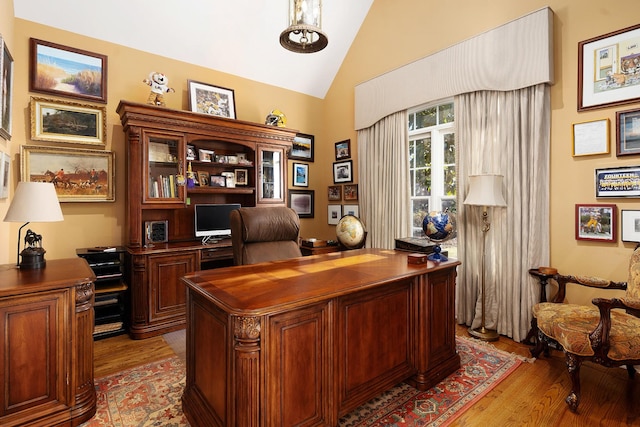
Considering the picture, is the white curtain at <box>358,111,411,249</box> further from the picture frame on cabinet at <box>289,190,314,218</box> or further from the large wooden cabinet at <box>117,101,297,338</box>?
the large wooden cabinet at <box>117,101,297,338</box>

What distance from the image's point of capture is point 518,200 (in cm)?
299

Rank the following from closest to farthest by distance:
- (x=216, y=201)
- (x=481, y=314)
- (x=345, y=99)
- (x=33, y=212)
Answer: (x=33, y=212), (x=481, y=314), (x=216, y=201), (x=345, y=99)

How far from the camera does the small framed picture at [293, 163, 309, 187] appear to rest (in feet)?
16.7

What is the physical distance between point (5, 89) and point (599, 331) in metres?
4.66

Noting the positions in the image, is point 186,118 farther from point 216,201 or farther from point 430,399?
point 430,399

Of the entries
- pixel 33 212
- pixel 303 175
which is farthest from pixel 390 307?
pixel 303 175

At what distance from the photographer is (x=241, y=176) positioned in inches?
169

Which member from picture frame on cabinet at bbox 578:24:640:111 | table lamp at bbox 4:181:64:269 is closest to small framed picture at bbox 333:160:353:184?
picture frame on cabinet at bbox 578:24:640:111

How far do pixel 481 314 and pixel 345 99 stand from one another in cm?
351

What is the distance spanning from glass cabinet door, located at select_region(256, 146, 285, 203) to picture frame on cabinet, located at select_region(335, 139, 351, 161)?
1007 millimetres

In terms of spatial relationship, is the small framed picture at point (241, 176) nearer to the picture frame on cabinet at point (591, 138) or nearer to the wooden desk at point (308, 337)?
the wooden desk at point (308, 337)

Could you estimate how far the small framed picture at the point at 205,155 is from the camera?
12.7 ft

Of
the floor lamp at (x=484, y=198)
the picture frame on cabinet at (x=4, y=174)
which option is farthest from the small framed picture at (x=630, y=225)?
the picture frame on cabinet at (x=4, y=174)

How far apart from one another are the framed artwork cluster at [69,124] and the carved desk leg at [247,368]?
2894 millimetres
